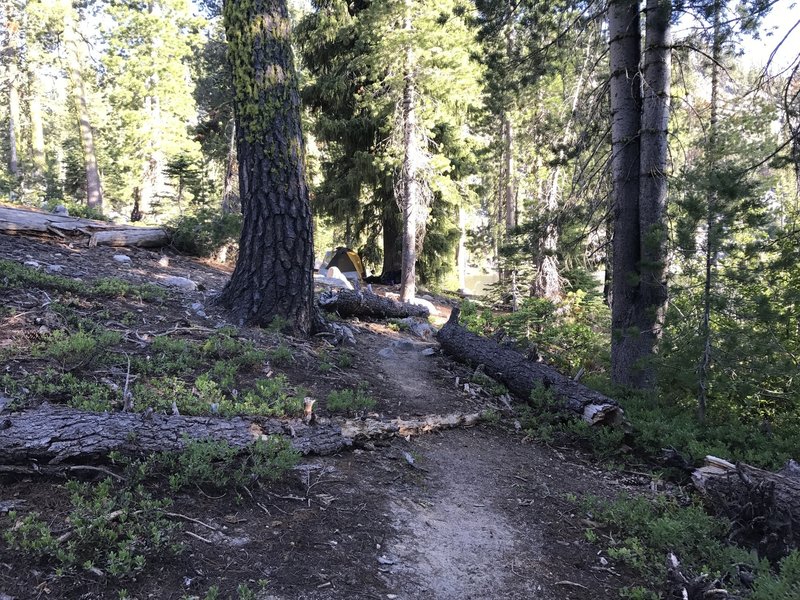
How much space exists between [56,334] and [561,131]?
793cm

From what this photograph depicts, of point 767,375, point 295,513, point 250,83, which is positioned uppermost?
point 250,83

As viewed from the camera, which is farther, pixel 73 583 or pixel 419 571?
pixel 419 571

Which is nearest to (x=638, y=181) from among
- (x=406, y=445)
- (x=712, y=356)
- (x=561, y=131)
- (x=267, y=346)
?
(x=561, y=131)

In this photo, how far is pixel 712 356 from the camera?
17.2 ft

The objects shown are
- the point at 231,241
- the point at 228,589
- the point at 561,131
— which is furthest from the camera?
the point at 231,241

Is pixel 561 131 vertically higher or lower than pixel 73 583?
higher

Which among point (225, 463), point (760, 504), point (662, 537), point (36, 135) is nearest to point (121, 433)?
point (225, 463)

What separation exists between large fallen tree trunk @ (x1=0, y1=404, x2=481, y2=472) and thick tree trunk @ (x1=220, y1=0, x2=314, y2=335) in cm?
268

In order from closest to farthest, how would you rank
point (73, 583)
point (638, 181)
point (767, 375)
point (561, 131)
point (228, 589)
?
point (73, 583) → point (228, 589) → point (767, 375) → point (638, 181) → point (561, 131)

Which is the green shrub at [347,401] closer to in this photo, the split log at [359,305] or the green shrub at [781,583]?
the green shrub at [781,583]

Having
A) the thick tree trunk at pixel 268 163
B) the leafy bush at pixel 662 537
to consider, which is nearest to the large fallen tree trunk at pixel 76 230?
the thick tree trunk at pixel 268 163

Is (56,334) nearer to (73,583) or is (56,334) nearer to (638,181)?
(73,583)

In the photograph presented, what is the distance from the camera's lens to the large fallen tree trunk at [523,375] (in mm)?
5375

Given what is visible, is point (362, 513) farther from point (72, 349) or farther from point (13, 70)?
point (13, 70)
